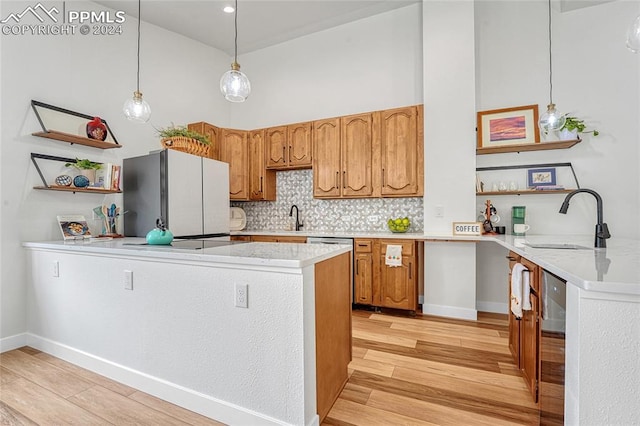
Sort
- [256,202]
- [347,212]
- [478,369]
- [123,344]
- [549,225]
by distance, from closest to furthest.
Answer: [123,344] < [478,369] < [549,225] < [347,212] < [256,202]

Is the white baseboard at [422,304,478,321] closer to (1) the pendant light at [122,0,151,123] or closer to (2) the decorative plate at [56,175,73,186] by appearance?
(1) the pendant light at [122,0,151,123]

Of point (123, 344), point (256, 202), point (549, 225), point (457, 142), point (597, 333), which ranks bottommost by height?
point (123, 344)

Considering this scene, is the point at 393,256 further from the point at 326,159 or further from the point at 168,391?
the point at 168,391

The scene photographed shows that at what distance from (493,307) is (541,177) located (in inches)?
62.6

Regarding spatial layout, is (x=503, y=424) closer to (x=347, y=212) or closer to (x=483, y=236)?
(x=483, y=236)

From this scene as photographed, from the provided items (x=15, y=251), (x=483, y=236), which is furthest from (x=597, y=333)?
(x=15, y=251)

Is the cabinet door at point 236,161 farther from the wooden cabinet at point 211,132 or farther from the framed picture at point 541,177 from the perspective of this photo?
the framed picture at point 541,177

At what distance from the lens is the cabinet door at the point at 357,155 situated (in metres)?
3.78

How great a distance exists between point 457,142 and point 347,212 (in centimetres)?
169

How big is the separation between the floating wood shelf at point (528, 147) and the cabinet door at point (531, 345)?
6.87 feet

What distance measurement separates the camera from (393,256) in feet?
11.0

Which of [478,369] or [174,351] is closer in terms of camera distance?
[174,351]

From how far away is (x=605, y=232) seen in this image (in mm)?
1814

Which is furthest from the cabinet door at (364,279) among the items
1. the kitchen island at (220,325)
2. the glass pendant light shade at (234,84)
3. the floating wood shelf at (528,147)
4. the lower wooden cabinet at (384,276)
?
the glass pendant light shade at (234,84)
